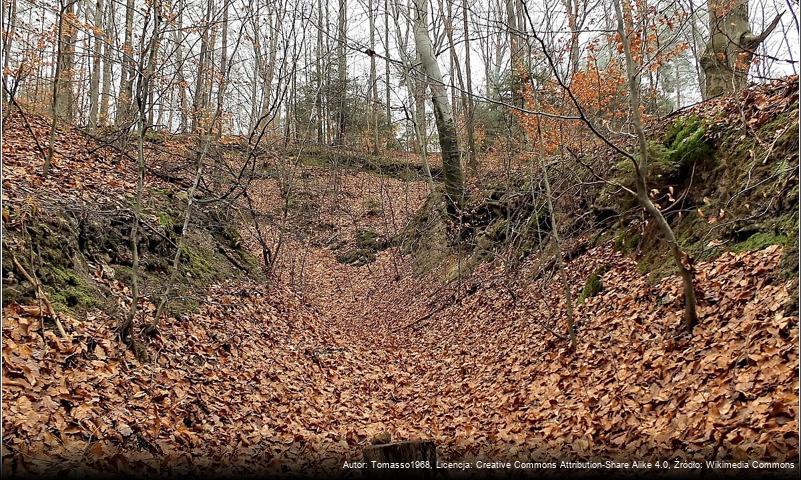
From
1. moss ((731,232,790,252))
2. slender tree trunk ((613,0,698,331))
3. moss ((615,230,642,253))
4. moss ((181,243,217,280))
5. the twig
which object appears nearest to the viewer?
slender tree trunk ((613,0,698,331))

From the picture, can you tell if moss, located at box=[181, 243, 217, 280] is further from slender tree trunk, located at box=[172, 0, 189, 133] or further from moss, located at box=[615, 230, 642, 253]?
moss, located at box=[615, 230, 642, 253]

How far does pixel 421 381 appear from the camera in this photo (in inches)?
280

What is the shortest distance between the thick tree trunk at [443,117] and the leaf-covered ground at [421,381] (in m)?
3.90

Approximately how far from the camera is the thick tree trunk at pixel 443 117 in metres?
11.3

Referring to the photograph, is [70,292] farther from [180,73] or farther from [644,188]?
[644,188]

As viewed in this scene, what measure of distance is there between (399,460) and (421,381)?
13.3 feet

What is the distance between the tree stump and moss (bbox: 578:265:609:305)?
457cm

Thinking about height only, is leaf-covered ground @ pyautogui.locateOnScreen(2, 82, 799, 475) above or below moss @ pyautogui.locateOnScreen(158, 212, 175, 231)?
below

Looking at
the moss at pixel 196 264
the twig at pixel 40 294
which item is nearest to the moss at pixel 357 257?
the moss at pixel 196 264

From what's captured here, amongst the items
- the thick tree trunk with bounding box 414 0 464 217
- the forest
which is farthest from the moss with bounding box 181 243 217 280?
the thick tree trunk with bounding box 414 0 464 217

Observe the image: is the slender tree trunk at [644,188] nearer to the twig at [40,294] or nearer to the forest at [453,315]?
the forest at [453,315]

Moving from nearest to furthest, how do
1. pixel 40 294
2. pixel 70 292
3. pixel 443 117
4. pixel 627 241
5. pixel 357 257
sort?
pixel 40 294
pixel 70 292
pixel 627 241
pixel 443 117
pixel 357 257

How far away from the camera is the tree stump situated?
Result: 3.12 meters

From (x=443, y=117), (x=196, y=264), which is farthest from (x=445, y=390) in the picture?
(x=443, y=117)
